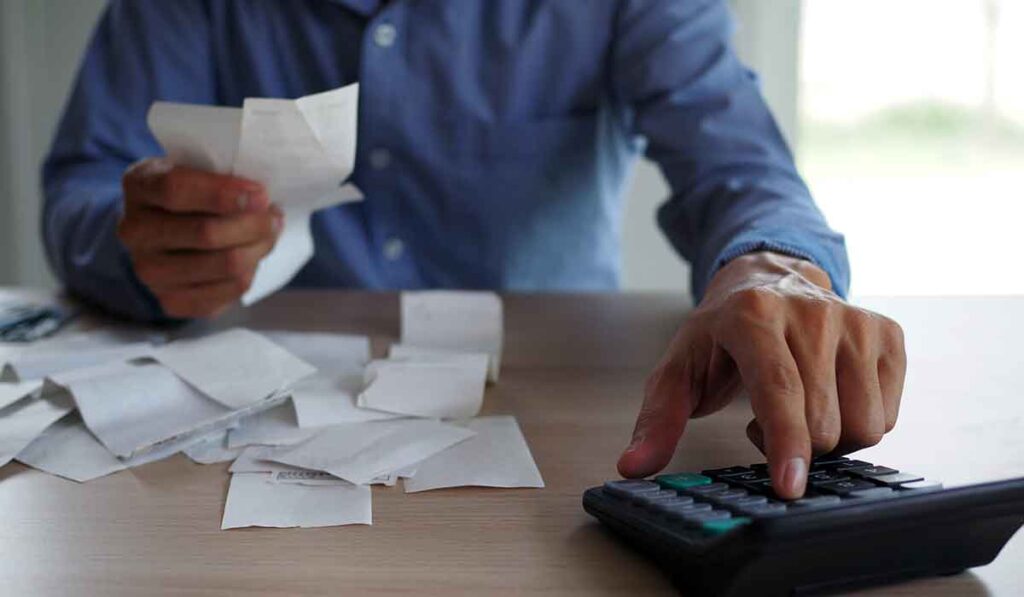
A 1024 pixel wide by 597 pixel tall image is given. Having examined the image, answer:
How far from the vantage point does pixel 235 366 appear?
68 centimetres

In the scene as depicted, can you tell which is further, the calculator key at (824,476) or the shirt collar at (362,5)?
the shirt collar at (362,5)

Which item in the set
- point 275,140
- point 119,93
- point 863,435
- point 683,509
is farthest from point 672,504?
point 119,93

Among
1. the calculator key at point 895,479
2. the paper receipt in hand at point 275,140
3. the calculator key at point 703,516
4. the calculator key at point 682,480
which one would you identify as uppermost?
the paper receipt in hand at point 275,140

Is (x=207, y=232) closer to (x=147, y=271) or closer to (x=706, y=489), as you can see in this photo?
(x=147, y=271)

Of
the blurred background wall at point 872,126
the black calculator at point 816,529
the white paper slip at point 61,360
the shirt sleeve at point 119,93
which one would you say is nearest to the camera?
the black calculator at point 816,529

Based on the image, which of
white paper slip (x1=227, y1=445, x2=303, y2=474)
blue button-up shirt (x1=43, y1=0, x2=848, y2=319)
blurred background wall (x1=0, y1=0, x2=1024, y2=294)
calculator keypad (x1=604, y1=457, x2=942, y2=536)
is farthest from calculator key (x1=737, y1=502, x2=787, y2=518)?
blurred background wall (x1=0, y1=0, x2=1024, y2=294)

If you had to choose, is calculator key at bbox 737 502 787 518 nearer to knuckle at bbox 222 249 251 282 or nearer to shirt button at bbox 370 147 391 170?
knuckle at bbox 222 249 251 282

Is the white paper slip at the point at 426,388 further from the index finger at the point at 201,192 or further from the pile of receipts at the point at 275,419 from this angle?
the index finger at the point at 201,192

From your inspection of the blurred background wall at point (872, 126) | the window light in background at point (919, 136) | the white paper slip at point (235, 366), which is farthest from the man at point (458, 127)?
the window light in background at point (919, 136)

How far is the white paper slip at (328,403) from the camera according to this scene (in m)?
0.61

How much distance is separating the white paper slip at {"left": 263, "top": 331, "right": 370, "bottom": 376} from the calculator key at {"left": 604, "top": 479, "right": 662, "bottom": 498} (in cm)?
29

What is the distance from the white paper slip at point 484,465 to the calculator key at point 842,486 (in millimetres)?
139

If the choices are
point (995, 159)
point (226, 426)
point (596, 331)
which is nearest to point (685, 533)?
point (226, 426)

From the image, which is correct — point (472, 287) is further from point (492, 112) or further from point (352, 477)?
point (352, 477)
